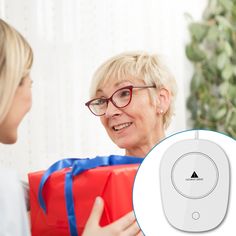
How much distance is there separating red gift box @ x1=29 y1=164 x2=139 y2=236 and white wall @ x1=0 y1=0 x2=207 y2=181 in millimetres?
75

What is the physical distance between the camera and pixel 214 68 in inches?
51.1

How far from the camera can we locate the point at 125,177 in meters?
0.78

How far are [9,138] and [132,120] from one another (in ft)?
0.72

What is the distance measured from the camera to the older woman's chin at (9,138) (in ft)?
2.74

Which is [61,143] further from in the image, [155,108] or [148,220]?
[148,220]

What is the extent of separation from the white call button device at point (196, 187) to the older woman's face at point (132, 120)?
0.70ft

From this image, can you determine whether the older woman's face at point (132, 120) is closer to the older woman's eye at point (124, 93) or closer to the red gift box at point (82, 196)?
the older woman's eye at point (124, 93)

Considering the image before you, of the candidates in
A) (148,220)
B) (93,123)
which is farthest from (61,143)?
(148,220)

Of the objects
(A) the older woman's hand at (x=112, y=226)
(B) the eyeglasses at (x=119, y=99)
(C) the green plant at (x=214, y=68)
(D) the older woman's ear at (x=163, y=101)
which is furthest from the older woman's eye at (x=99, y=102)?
(C) the green plant at (x=214, y=68)

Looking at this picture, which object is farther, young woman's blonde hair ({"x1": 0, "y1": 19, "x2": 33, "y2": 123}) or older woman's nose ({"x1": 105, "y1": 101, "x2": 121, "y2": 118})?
older woman's nose ({"x1": 105, "y1": 101, "x2": 121, "y2": 118})

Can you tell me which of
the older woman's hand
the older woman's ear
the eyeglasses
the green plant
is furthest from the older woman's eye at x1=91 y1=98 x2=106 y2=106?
the green plant

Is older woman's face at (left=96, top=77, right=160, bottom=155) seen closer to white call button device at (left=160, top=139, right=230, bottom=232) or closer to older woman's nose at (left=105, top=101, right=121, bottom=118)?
older woman's nose at (left=105, top=101, right=121, bottom=118)

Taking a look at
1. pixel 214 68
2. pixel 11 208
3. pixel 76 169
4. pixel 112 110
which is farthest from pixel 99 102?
pixel 214 68

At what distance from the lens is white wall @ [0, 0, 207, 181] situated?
2.97 ft
